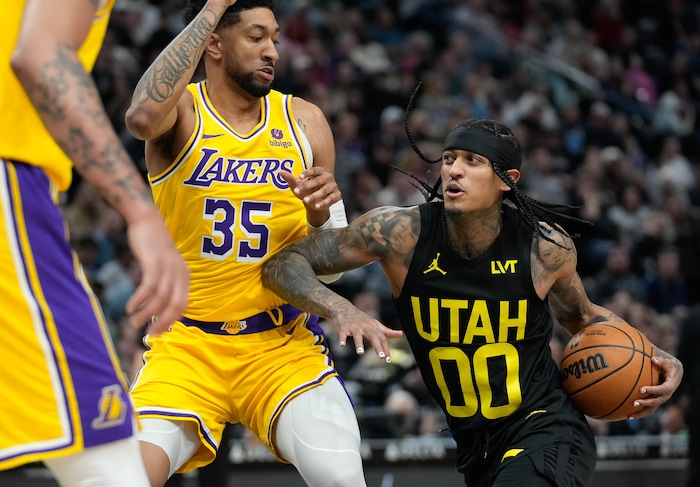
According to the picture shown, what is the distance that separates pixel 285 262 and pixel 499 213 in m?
1.02

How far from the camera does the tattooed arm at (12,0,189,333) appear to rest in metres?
2.38

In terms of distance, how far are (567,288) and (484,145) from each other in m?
0.77

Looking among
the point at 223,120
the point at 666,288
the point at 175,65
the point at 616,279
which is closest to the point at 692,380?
the point at 223,120

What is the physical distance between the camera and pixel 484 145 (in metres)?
4.68

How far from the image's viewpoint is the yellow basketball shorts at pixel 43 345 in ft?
8.10

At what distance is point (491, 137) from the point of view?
4.70 metres

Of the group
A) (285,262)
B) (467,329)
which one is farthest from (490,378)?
(285,262)

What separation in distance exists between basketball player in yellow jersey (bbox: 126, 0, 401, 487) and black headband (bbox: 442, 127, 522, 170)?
61cm

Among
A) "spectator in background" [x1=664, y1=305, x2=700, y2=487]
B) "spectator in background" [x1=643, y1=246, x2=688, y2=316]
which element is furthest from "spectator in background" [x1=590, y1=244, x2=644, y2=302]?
"spectator in background" [x1=664, y1=305, x2=700, y2=487]

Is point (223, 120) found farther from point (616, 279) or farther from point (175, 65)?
point (616, 279)

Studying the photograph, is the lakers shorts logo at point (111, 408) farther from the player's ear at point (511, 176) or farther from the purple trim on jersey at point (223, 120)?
the player's ear at point (511, 176)

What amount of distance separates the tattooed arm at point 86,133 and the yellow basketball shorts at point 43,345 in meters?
0.17

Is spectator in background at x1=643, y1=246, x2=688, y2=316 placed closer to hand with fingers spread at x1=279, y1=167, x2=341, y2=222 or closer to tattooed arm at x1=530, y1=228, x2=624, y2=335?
tattooed arm at x1=530, y1=228, x2=624, y2=335

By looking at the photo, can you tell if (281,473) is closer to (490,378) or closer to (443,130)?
(490,378)
